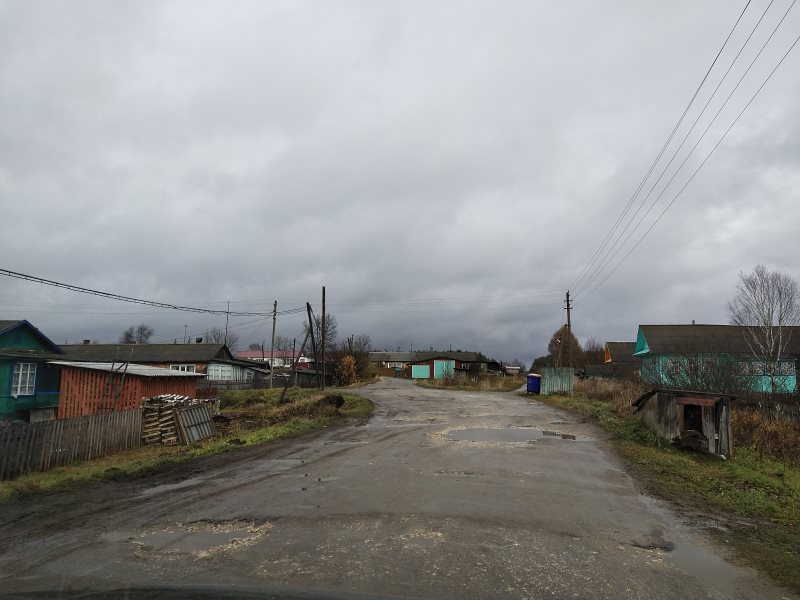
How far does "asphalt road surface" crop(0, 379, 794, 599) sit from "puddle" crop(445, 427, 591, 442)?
3037 mm

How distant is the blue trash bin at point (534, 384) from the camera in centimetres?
3838

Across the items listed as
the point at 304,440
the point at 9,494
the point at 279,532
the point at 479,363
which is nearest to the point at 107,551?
the point at 279,532

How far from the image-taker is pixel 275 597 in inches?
151

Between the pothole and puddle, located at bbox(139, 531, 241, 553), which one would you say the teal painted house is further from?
puddle, located at bbox(139, 531, 241, 553)

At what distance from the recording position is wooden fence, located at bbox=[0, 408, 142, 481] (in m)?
11.3

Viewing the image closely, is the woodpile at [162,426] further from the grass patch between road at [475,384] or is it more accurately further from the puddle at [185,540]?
the grass patch between road at [475,384]

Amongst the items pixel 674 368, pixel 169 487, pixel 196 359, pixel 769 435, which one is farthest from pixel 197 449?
pixel 196 359

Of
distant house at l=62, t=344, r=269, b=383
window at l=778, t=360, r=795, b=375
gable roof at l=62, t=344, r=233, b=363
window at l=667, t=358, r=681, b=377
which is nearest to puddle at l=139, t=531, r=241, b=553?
window at l=667, t=358, r=681, b=377

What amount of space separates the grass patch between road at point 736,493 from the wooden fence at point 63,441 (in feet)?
43.1

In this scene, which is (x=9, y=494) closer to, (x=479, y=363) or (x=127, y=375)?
(x=127, y=375)

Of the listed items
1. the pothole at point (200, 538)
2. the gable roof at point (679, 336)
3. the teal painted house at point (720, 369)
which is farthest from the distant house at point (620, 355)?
the pothole at point (200, 538)

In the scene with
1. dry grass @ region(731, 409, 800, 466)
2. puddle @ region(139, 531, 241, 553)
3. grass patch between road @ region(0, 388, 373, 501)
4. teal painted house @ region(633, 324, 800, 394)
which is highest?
teal painted house @ region(633, 324, 800, 394)

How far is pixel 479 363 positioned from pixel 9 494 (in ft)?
282

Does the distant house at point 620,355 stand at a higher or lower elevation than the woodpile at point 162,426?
higher
